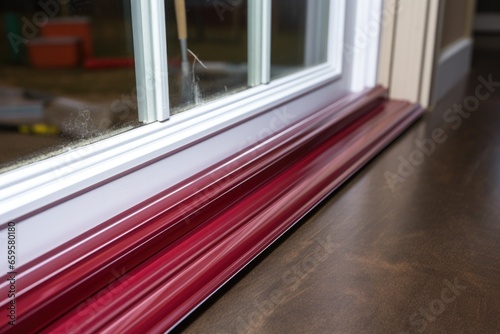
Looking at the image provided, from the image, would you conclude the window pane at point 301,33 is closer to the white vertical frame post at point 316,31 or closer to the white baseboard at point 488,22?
the white vertical frame post at point 316,31

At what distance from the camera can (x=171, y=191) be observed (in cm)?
63

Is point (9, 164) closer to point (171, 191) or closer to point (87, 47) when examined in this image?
point (171, 191)

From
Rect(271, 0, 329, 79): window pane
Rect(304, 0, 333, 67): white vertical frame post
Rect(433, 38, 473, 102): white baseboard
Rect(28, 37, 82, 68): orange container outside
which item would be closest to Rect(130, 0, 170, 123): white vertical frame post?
Rect(271, 0, 329, 79): window pane

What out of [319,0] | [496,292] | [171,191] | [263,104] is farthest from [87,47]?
[496,292]

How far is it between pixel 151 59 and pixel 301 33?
2.06 ft

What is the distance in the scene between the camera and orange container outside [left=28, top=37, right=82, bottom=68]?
2578 mm

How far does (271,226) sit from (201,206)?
0.10 metres

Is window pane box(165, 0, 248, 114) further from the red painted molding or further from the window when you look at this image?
the red painted molding

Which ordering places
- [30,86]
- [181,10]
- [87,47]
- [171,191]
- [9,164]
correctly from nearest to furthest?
[9,164] < [171,191] < [181,10] < [30,86] < [87,47]

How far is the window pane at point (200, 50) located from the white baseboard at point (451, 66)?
0.65 meters

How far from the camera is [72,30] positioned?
2.72 m

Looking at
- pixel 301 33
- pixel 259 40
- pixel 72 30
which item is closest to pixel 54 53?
pixel 72 30

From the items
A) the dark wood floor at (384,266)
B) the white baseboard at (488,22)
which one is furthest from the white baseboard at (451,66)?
the white baseboard at (488,22)

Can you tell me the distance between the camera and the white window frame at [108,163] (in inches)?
19.4
